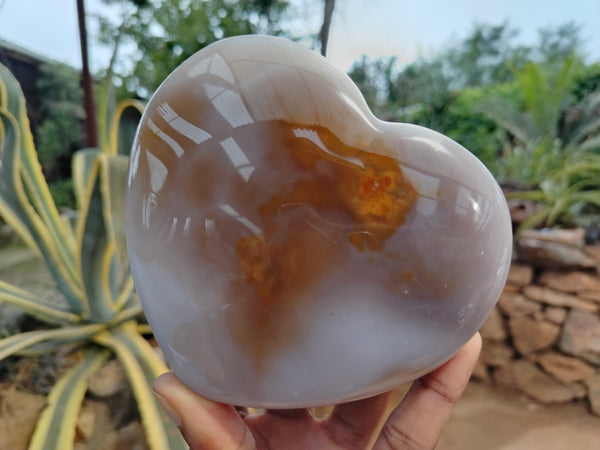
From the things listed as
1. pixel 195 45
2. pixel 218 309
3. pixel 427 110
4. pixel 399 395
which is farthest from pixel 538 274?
pixel 195 45

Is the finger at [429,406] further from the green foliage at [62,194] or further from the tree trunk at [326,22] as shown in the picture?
the green foliage at [62,194]

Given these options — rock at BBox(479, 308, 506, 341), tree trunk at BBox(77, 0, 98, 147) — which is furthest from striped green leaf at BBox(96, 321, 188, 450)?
rock at BBox(479, 308, 506, 341)

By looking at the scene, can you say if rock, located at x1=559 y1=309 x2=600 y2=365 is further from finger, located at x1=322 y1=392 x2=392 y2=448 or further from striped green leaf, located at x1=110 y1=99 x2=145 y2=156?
striped green leaf, located at x1=110 y1=99 x2=145 y2=156

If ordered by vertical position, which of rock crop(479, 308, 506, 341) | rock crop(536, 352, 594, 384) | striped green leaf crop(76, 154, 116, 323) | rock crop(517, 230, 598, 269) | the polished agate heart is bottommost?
rock crop(536, 352, 594, 384)

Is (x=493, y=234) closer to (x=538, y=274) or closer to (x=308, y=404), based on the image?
(x=308, y=404)

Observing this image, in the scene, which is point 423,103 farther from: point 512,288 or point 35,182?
point 35,182

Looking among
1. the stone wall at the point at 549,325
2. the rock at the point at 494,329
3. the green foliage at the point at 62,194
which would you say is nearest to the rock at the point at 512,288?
the stone wall at the point at 549,325
